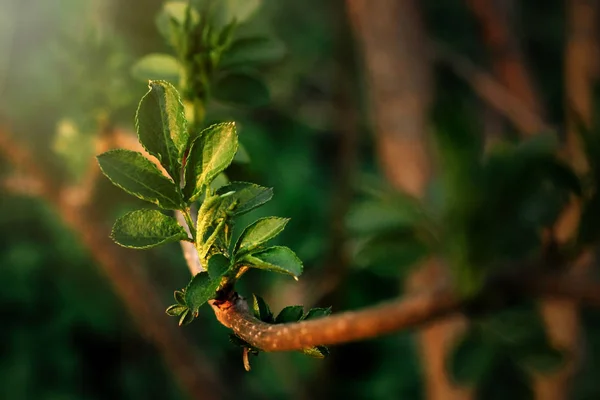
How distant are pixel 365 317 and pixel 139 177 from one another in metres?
0.16

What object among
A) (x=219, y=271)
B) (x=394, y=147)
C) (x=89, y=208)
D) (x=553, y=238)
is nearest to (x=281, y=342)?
(x=219, y=271)

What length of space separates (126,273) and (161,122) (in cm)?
81

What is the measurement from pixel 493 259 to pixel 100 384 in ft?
4.67

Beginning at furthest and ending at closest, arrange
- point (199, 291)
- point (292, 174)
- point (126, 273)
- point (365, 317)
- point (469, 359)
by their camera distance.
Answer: point (292, 174) < point (126, 273) < point (469, 359) < point (365, 317) < point (199, 291)

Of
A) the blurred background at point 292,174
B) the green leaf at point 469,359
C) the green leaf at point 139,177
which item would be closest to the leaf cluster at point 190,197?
the green leaf at point 139,177

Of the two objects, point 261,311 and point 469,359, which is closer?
point 261,311

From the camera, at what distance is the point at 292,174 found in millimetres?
1815

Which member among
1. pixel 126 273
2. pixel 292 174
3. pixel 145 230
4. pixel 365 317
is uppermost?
pixel 145 230

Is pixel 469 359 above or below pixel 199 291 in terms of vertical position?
below

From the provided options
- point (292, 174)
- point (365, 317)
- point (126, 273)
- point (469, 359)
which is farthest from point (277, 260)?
point (292, 174)

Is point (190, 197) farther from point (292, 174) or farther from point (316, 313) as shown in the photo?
point (292, 174)

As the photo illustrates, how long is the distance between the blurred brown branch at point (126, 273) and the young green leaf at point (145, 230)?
66 centimetres

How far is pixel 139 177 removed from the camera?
0.70 ft

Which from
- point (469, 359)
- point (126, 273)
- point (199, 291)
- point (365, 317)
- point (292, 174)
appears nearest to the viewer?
point (199, 291)
